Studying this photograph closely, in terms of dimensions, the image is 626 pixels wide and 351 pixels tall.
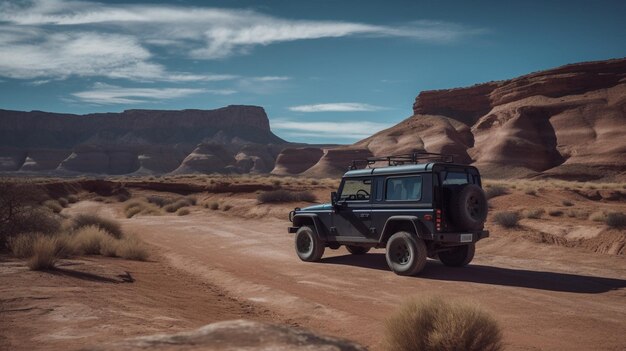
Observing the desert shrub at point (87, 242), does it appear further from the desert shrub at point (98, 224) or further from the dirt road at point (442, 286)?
the desert shrub at point (98, 224)

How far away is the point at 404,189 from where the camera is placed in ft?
35.9

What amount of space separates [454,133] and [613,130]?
28042mm

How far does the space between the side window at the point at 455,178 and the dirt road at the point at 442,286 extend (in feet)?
6.45

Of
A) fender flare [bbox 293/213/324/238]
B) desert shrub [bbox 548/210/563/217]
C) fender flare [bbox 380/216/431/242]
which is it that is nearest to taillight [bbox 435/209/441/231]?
fender flare [bbox 380/216/431/242]

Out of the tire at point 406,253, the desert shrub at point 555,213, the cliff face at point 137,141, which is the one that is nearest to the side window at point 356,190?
the tire at point 406,253

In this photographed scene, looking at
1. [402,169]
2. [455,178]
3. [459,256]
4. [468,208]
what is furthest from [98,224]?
[468,208]

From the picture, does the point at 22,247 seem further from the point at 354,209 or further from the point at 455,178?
the point at 455,178

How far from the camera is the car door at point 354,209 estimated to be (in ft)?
37.9

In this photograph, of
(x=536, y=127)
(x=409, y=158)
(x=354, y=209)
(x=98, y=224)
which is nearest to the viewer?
(x=409, y=158)

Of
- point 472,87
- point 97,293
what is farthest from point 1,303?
point 472,87

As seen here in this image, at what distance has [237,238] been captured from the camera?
18.0 metres

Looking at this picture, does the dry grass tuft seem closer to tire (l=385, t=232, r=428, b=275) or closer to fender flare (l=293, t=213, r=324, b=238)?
fender flare (l=293, t=213, r=324, b=238)

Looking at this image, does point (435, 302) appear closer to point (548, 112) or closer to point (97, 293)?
point (97, 293)

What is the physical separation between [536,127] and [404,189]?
3370 inches
